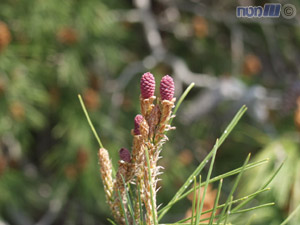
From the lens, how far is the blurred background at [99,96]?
154 centimetres

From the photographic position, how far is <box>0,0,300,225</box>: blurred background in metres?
1.54

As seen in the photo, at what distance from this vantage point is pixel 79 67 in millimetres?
1653

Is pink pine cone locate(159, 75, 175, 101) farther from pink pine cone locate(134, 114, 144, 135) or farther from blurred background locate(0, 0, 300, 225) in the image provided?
blurred background locate(0, 0, 300, 225)

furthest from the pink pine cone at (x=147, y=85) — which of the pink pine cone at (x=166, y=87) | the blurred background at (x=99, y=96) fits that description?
the blurred background at (x=99, y=96)

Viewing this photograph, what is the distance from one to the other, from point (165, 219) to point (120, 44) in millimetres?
772

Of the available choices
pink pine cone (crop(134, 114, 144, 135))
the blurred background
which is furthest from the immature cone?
the blurred background

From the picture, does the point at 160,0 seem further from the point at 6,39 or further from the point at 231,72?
the point at 6,39

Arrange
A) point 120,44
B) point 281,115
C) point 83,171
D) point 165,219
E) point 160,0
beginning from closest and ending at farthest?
point 281,115
point 83,171
point 165,219
point 120,44
point 160,0

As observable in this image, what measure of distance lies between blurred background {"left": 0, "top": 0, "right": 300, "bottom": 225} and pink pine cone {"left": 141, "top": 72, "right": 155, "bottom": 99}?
2.64ft

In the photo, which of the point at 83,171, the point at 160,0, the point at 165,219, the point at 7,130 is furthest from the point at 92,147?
the point at 160,0

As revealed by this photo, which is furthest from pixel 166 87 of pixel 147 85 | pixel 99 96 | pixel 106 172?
pixel 99 96

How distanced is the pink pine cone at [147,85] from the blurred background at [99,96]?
Answer: 2.64 feet

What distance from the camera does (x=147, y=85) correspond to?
400 millimetres

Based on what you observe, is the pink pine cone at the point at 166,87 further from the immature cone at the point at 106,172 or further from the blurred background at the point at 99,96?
the blurred background at the point at 99,96
